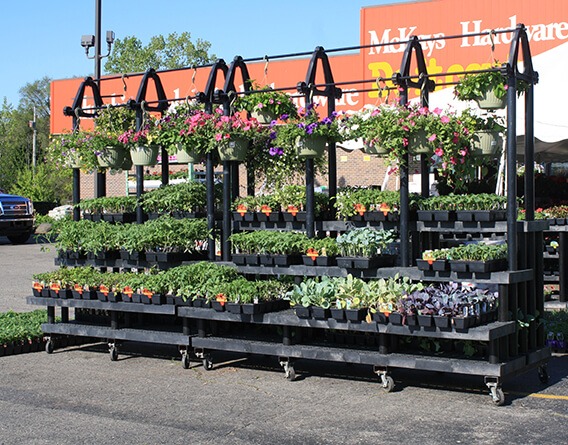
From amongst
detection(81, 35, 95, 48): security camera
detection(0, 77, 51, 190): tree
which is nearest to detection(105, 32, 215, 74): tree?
detection(0, 77, 51, 190): tree

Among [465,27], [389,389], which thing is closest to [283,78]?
[465,27]

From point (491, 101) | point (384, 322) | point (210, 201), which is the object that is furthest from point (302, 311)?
point (491, 101)

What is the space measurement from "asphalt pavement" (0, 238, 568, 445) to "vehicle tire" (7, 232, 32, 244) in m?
18.7

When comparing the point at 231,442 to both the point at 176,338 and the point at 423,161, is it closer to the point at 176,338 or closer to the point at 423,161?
the point at 176,338

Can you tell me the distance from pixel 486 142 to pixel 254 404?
3128 mm

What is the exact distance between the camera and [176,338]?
8.95m

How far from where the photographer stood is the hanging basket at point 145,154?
9938mm

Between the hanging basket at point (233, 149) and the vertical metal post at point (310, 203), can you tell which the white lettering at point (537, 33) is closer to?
the hanging basket at point (233, 149)

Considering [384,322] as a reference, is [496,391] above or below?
below

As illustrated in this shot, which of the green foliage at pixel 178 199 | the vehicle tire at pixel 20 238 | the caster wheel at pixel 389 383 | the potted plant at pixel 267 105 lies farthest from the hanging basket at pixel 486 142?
the vehicle tire at pixel 20 238

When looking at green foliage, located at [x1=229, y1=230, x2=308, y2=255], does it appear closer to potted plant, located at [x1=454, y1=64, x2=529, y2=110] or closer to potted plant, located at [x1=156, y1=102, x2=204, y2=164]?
potted plant, located at [x1=156, y1=102, x2=204, y2=164]

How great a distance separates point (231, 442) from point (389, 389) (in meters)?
1.93

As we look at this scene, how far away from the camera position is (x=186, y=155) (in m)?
9.50

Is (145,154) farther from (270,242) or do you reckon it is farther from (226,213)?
(270,242)
